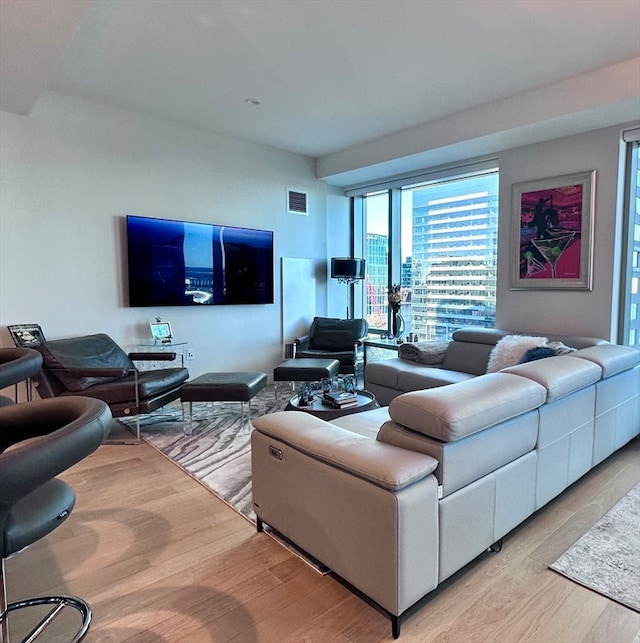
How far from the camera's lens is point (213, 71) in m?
3.46

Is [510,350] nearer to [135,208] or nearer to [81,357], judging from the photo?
[81,357]

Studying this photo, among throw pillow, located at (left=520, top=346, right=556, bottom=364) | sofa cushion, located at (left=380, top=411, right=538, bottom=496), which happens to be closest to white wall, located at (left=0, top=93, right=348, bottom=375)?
throw pillow, located at (left=520, top=346, right=556, bottom=364)

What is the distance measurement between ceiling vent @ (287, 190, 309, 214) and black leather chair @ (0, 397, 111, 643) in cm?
466

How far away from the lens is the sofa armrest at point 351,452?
1550 mm

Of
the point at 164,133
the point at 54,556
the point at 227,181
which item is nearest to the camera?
the point at 54,556

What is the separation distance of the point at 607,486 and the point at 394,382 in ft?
6.24

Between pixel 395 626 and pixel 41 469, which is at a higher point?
pixel 41 469

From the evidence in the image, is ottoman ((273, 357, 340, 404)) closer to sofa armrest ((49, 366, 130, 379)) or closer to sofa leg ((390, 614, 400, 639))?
sofa armrest ((49, 366, 130, 379))

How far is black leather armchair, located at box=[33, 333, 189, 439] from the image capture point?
3.44 meters

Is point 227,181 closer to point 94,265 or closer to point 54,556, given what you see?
point 94,265

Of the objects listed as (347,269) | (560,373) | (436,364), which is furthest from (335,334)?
(560,373)

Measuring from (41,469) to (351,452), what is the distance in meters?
1.05

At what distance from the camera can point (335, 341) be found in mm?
5445

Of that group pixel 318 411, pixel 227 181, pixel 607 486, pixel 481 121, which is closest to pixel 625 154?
pixel 481 121
